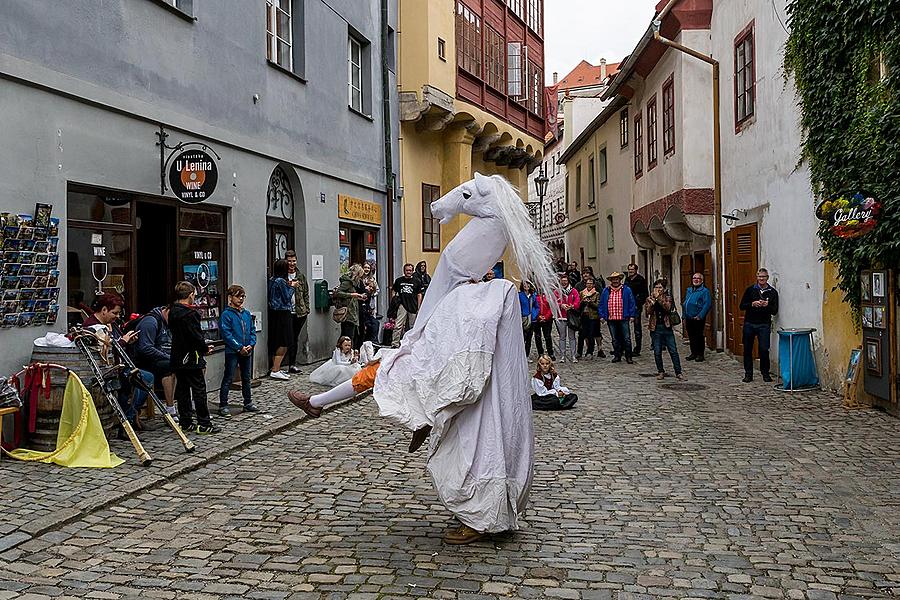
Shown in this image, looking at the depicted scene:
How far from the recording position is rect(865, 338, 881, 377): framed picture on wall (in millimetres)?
10695

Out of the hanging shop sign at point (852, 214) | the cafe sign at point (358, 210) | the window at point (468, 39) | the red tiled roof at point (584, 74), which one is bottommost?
the hanging shop sign at point (852, 214)

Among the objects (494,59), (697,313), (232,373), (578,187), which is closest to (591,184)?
(578,187)

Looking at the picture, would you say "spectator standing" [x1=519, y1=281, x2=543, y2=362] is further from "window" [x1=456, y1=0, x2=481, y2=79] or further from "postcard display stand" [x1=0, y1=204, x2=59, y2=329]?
"postcard display stand" [x1=0, y1=204, x2=59, y2=329]

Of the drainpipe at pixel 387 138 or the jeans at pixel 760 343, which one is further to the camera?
the drainpipe at pixel 387 138

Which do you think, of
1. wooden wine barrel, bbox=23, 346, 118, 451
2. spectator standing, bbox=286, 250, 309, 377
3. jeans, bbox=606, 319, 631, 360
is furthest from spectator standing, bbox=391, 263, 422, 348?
wooden wine barrel, bbox=23, 346, 118, 451

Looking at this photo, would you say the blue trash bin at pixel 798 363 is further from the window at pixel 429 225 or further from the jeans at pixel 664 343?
the window at pixel 429 225

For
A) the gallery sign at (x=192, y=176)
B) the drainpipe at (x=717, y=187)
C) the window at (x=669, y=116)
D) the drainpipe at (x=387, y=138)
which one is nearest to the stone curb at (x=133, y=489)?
the gallery sign at (x=192, y=176)

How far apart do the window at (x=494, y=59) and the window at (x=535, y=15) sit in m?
3.59

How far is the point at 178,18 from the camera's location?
1112 cm

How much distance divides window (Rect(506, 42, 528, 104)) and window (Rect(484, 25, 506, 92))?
1.34 ft

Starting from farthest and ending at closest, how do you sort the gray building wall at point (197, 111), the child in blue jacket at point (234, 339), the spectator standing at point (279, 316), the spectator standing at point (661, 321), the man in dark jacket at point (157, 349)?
1. the spectator standing at point (661, 321)
2. the spectator standing at point (279, 316)
3. the child in blue jacket at point (234, 339)
4. the man in dark jacket at point (157, 349)
5. the gray building wall at point (197, 111)

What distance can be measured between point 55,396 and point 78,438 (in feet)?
1.55

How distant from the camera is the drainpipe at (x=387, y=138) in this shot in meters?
19.5

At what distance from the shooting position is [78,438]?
7.66 metres
